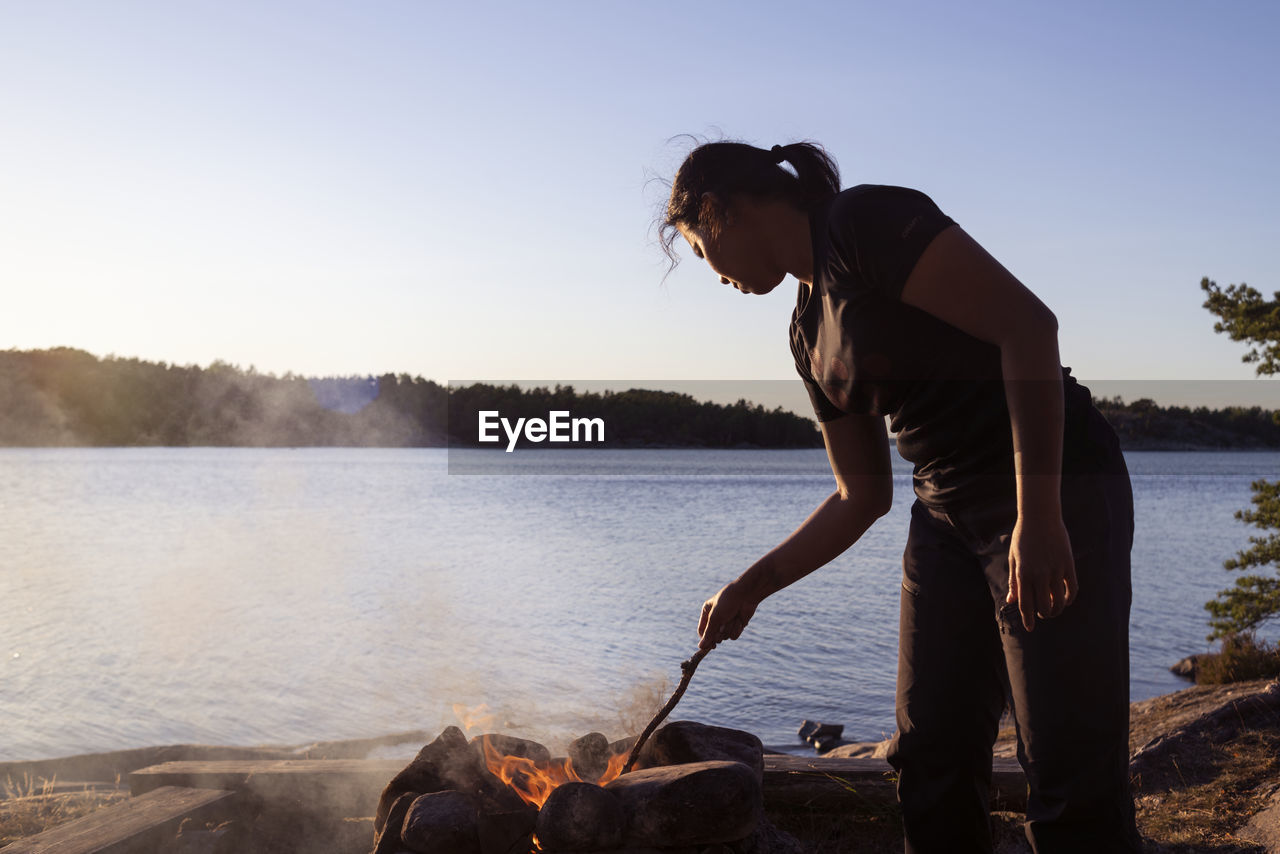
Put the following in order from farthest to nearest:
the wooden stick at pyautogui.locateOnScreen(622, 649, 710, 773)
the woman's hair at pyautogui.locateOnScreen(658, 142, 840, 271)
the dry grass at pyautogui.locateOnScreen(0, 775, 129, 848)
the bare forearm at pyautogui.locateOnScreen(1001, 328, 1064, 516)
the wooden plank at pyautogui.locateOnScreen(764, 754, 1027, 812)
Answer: the dry grass at pyautogui.locateOnScreen(0, 775, 129, 848) → the wooden plank at pyautogui.locateOnScreen(764, 754, 1027, 812) → the wooden stick at pyautogui.locateOnScreen(622, 649, 710, 773) → the woman's hair at pyautogui.locateOnScreen(658, 142, 840, 271) → the bare forearm at pyautogui.locateOnScreen(1001, 328, 1064, 516)

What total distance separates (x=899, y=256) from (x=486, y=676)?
955 centimetres

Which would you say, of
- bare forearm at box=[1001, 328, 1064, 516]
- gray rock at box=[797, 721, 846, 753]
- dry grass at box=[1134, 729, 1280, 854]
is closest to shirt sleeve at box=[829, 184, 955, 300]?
bare forearm at box=[1001, 328, 1064, 516]

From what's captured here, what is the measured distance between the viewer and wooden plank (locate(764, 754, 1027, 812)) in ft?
13.2

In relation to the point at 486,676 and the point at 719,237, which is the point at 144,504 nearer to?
the point at 486,676

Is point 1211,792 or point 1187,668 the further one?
point 1187,668

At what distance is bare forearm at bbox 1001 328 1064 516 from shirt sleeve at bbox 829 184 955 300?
27 cm

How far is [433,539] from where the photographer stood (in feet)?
82.7

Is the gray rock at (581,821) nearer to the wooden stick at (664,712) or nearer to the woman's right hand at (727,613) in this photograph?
the wooden stick at (664,712)

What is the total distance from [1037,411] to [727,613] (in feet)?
4.03

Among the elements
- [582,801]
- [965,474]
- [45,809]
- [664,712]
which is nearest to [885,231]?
[965,474]

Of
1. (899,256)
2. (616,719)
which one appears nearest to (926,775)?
(899,256)

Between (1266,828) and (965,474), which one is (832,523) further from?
(1266,828)

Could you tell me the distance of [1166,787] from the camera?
4.61 m

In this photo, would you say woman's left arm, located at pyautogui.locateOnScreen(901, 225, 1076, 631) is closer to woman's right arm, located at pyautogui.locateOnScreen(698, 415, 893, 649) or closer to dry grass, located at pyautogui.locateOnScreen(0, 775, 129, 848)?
woman's right arm, located at pyautogui.locateOnScreen(698, 415, 893, 649)
